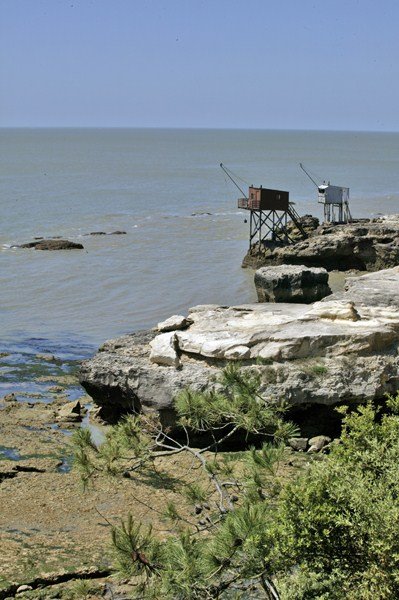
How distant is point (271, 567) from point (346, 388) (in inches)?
377

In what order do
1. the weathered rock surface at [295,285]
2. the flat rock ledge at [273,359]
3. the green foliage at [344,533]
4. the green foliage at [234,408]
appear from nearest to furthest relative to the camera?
the green foliage at [344,533], the green foliage at [234,408], the flat rock ledge at [273,359], the weathered rock surface at [295,285]

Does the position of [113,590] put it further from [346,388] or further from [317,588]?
[346,388]

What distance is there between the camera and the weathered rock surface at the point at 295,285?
32.2 meters

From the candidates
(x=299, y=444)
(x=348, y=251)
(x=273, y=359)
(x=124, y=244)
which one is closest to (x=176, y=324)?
(x=273, y=359)

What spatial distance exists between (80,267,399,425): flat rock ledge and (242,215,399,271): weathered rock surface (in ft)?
68.6

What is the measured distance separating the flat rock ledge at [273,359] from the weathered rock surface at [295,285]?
11.7m

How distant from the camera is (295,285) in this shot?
105ft

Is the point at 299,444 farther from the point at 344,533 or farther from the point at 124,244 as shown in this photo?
the point at 124,244

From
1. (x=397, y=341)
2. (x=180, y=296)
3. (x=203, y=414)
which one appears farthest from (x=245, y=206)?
(x=203, y=414)

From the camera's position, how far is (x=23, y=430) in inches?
767

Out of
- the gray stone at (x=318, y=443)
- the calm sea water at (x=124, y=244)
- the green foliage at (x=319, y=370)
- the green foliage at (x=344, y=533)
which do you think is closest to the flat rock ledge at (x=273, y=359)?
the green foliage at (x=319, y=370)

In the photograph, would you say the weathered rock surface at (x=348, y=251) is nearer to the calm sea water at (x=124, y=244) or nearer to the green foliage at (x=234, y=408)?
the calm sea water at (x=124, y=244)

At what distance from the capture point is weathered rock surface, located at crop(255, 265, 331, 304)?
106 ft

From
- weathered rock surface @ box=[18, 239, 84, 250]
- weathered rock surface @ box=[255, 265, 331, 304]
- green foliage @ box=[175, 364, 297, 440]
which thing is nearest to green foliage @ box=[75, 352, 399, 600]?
green foliage @ box=[175, 364, 297, 440]
